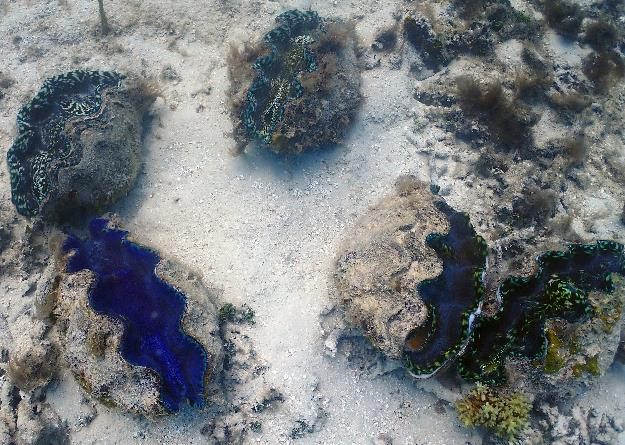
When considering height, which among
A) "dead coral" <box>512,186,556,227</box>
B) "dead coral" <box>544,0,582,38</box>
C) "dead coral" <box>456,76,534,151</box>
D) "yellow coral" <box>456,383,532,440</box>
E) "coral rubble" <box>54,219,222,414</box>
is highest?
"dead coral" <box>544,0,582,38</box>

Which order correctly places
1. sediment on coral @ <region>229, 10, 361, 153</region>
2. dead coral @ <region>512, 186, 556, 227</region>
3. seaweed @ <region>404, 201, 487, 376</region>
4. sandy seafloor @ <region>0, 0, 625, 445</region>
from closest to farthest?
seaweed @ <region>404, 201, 487, 376</region> < sandy seafloor @ <region>0, 0, 625, 445</region> < dead coral @ <region>512, 186, 556, 227</region> < sediment on coral @ <region>229, 10, 361, 153</region>

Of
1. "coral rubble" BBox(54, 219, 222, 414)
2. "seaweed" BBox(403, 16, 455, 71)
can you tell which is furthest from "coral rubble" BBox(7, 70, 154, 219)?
"seaweed" BBox(403, 16, 455, 71)

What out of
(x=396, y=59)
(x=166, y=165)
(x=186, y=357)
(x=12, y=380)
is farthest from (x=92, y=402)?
(x=396, y=59)

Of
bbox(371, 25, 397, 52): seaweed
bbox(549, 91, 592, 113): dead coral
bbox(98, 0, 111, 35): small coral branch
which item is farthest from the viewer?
bbox(98, 0, 111, 35): small coral branch

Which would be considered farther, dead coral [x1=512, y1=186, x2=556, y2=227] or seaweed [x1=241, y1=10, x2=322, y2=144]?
seaweed [x1=241, y1=10, x2=322, y2=144]

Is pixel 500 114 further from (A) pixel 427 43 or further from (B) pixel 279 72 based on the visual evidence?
(B) pixel 279 72

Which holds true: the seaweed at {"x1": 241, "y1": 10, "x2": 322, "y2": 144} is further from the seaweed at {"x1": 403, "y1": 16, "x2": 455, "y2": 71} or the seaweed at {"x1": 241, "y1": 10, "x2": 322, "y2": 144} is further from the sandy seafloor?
the seaweed at {"x1": 403, "y1": 16, "x2": 455, "y2": 71}

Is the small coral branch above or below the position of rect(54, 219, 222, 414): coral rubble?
above

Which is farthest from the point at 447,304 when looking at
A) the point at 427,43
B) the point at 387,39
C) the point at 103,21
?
the point at 103,21
